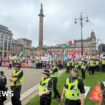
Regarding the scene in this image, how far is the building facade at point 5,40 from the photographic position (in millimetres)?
156375

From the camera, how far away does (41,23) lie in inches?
3273

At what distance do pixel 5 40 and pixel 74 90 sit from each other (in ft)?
512

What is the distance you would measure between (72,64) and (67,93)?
26.7 metres

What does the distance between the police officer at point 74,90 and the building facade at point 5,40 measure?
147 m

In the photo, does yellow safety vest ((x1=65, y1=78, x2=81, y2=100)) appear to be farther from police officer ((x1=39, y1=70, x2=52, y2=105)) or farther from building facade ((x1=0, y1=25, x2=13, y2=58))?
building facade ((x1=0, y1=25, x2=13, y2=58))

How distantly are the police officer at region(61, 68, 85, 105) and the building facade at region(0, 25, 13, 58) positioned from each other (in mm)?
147286

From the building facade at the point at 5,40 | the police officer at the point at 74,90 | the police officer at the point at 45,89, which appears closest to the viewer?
the police officer at the point at 74,90

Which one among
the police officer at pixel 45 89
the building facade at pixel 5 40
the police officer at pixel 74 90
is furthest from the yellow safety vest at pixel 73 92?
the building facade at pixel 5 40

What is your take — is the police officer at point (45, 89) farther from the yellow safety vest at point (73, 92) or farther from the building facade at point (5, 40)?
the building facade at point (5, 40)

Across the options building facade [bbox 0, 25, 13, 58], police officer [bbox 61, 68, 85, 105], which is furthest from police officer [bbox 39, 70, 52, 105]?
building facade [bbox 0, 25, 13, 58]

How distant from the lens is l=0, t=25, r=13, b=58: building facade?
15638 cm

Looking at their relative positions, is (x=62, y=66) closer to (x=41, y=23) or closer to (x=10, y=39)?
(x=41, y=23)

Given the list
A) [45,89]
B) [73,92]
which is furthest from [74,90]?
[45,89]

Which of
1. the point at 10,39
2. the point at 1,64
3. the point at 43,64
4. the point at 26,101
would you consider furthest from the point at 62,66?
the point at 10,39
